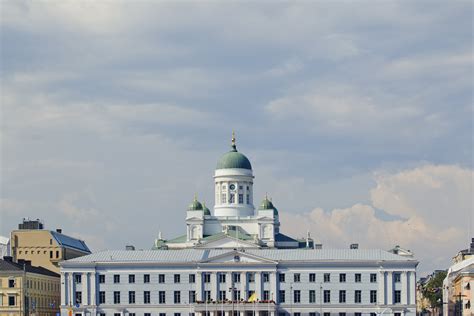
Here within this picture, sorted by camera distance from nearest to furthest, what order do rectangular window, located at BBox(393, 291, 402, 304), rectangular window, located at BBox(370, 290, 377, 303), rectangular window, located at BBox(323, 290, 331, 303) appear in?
rectangular window, located at BBox(370, 290, 377, 303)
rectangular window, located at BBox(323, 290, 331, 303)
rectangular window, located at BBox(393, 291, 402, 304)

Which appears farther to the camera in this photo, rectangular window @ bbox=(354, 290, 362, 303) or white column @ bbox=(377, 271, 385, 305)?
rectangular window @ bbox=(354, 290, 362, 303)

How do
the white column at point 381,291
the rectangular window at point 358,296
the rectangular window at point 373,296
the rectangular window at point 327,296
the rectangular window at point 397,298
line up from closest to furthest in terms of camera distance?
the white column at point 381,291, the rectangular window at point 373,296, the rectangular window at point 327,296, the rectangular window at point 397,298, the rectangular window at point 358,296

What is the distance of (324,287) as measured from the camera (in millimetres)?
199875

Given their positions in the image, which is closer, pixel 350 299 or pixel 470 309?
pixel 470 309

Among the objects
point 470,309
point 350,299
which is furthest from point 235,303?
point 470,309

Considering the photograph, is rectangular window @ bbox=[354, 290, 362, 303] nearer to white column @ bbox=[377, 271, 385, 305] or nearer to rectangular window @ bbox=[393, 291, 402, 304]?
white column @ bbox=[377, 271, 385, 305]

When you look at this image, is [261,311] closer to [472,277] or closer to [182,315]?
[182,315]

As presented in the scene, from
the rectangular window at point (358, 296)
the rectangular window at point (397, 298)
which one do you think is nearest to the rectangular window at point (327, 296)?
the rectangular window at point (358, 296)

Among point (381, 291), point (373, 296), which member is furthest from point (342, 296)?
point (381, 291)

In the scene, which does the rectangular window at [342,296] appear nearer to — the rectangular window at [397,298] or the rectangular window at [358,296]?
the rectangular window at [358,296]

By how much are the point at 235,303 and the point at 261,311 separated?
402cm

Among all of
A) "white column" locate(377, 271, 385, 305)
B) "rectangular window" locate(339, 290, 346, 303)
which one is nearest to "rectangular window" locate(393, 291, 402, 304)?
"white column" locate(377, 271, 385, 305)

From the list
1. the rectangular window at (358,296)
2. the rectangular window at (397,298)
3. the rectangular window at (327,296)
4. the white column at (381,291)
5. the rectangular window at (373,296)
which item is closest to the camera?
the white column at (381,291)

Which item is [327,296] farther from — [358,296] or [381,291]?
[381,291]
